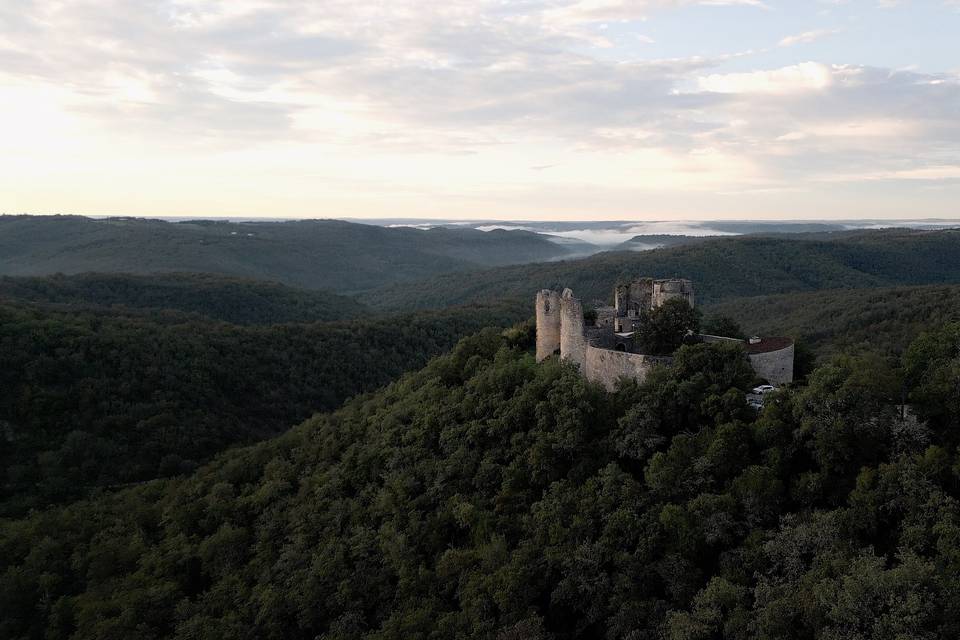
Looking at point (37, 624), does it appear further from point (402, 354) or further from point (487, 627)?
point (402, 354)

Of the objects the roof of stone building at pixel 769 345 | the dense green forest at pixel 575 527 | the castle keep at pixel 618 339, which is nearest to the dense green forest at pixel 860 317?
the castle keep at pixel 618 339

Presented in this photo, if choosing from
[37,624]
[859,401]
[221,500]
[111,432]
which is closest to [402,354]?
[111,432]

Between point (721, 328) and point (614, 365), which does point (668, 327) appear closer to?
point (614, 365)

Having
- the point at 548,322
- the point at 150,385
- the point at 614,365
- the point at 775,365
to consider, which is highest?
the point at 548,322

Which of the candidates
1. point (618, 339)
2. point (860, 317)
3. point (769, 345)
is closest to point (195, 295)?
point (618, 339)

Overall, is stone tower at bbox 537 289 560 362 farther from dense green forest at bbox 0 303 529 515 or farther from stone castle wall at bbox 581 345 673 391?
dense green forest at bbox 0 303 529 515
